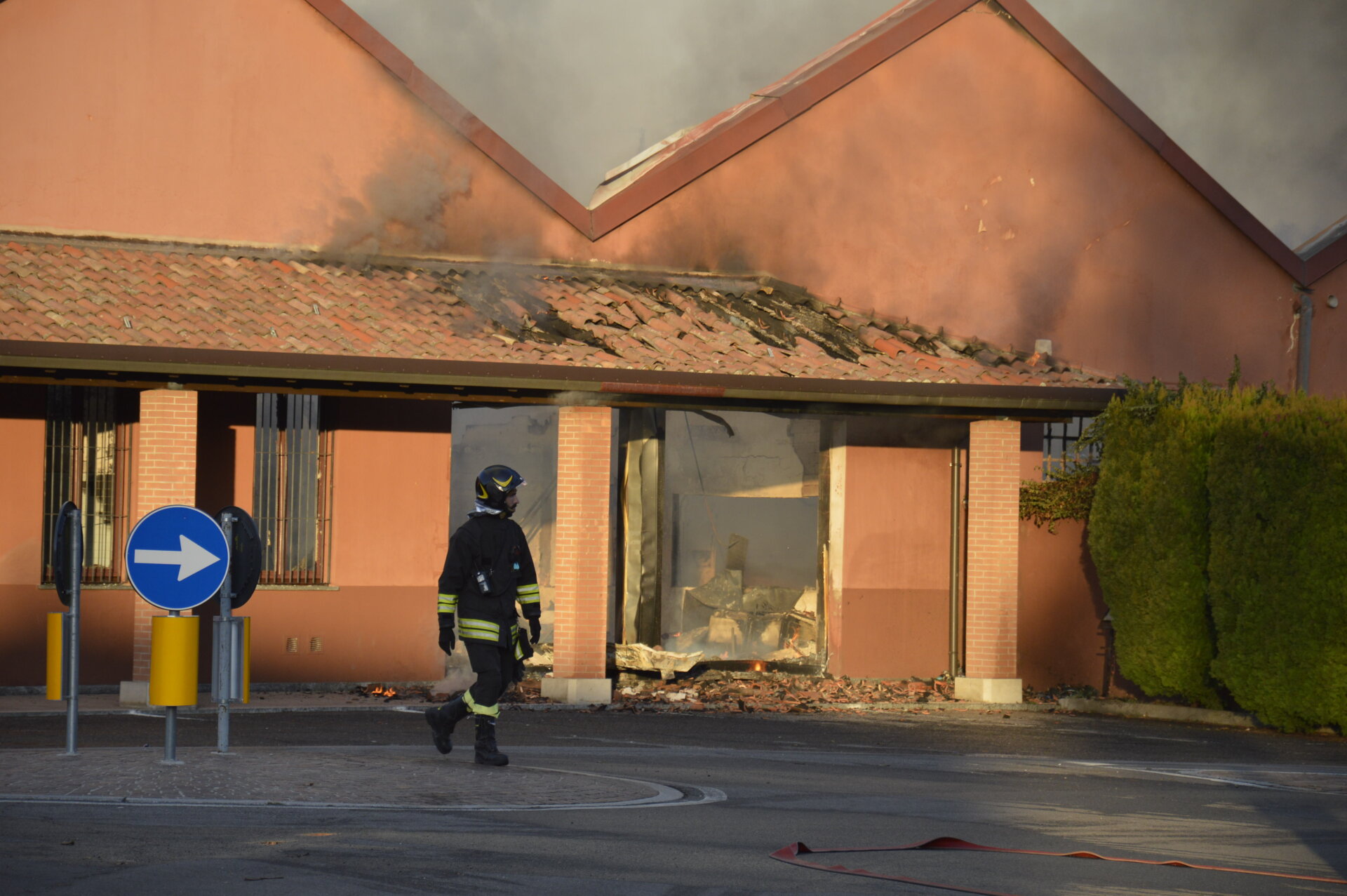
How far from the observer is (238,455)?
1609 centimetres

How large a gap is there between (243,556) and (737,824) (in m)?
3.65

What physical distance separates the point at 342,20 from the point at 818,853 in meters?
13.4

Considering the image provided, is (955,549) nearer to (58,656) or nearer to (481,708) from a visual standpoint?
(481,708)

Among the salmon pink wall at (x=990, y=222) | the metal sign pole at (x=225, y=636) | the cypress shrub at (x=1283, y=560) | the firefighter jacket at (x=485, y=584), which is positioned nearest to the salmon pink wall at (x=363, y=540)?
the salmon pink wall at (x=990, y=222)

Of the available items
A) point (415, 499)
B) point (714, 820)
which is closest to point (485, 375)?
point (415, 499)

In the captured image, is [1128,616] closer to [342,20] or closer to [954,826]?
[954,826]

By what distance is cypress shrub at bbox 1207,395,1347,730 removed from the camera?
13.9 meters

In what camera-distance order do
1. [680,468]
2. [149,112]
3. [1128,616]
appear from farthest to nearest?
[680,468]
[149,112]
[1128,616]

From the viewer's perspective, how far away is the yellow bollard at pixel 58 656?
9.44 meters

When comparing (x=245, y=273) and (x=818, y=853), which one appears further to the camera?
(x=245, y=273)

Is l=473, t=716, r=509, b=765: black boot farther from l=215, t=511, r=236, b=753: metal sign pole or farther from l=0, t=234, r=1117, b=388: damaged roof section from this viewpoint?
l=0, t=234, r=1117, b=388: damaged roof section

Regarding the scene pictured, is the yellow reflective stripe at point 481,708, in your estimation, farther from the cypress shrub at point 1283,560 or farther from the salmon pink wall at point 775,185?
the salmon pink wall at point 775,185

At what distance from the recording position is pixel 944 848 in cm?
721

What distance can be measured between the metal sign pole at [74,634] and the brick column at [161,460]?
5.16 meters
